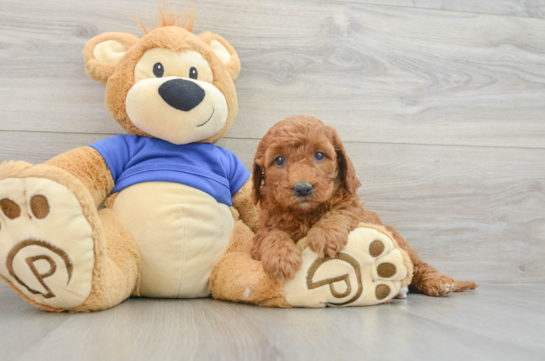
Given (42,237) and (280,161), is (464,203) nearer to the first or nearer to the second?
(280,161)

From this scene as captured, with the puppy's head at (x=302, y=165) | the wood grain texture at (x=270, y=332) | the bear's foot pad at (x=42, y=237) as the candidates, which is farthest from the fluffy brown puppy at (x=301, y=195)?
the bear's foot pad at (x=42, y=237)

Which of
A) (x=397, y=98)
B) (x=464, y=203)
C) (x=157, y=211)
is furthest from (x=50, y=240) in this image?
(x=464, y=203)

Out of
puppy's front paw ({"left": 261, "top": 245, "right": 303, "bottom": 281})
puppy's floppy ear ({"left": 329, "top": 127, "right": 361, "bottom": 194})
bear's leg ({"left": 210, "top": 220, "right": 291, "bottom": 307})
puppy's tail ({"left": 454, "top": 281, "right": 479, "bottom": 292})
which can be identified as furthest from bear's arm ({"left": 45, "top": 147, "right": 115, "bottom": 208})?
puppy's tail ({"left": 454, "top": 281, "right": 479, "bottom": 292})

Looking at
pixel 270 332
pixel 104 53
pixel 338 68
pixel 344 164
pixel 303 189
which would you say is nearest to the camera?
pixel 270 332

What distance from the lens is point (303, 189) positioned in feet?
2.78

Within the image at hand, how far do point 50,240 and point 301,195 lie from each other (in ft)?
1.55

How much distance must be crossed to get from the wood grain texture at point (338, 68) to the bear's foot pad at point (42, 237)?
0.54 meters

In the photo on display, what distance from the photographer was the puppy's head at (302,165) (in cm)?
86

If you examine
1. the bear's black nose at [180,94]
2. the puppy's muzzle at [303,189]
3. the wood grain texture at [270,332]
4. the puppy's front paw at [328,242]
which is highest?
the bear's black nose at [180,94]

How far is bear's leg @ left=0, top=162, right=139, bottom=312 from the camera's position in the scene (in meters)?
0.74

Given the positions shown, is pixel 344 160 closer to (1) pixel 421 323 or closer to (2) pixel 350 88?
(1) pixel 421 323

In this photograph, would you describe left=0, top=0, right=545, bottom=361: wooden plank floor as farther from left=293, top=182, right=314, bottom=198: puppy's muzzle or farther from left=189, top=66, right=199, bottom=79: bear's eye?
left=293, top=182, right=314, bottom=198: puppy's muzzle

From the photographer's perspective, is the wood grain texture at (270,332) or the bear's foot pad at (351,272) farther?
the bear's foot pad at (351,272)

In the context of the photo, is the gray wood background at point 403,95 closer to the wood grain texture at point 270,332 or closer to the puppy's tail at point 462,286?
the puppy's tail at point 462,286
